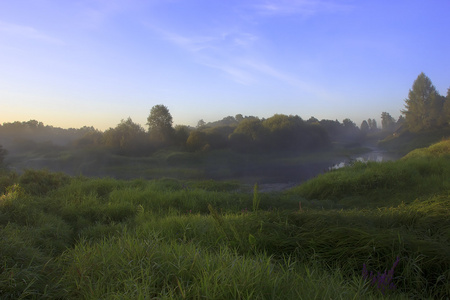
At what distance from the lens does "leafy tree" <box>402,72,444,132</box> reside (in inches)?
1712

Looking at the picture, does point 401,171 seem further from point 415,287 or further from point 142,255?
point 142,255

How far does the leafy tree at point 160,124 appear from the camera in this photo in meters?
39.4

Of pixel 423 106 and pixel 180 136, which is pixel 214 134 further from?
pixel 423 106

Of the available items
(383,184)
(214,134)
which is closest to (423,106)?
(214,134)

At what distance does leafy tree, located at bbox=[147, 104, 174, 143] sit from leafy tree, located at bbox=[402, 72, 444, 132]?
3997cm

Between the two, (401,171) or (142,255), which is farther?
(401,171)

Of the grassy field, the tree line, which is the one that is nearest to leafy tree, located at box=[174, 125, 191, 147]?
the tree line

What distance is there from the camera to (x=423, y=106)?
4662 centimetres

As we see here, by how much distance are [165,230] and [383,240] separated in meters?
2.79

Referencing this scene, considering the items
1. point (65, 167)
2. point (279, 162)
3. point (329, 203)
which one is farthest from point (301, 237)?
point (279, 162)

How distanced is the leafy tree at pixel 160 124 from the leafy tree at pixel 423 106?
3997 centimetres

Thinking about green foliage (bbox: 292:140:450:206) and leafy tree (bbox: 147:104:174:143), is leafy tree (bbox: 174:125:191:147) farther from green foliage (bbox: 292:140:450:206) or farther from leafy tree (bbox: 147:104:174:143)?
green foliage (bbox: 292:140:450:206)

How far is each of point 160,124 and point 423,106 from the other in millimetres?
43170

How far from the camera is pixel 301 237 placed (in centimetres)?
339
